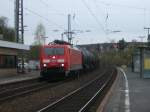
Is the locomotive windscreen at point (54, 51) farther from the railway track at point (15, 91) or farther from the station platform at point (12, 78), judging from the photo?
the railway track at point (15, 91)

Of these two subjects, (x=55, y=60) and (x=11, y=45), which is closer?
(x=55, y=60)

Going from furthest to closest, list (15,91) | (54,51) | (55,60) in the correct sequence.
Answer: (54,51), (55,60), (15,91)

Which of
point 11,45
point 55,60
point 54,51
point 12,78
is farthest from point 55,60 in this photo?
point 11,45

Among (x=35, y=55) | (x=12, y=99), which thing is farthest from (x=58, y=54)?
(x=35, y=55)

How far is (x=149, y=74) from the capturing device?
43.0 meters

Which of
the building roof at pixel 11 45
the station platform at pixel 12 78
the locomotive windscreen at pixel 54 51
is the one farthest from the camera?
the building roof at pixel 11 45

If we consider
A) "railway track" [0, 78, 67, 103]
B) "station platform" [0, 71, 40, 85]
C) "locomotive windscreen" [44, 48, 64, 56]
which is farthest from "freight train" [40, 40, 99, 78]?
"railway track" [0, 78, 67, 103]

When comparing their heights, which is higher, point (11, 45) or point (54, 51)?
point (11, 45)

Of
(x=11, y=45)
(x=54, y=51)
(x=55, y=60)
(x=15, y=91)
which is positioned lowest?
(x=15, y=91)

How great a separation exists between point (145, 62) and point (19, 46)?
1704 centimetres

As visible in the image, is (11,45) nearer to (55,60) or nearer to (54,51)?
(54,51)

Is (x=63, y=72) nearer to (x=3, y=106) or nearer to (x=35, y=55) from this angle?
(x=3, y=106)

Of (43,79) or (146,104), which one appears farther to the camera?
(43,79)

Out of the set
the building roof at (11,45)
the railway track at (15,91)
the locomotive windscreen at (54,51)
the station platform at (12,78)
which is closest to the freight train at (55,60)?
the locomotive windscreen at (54,51)
